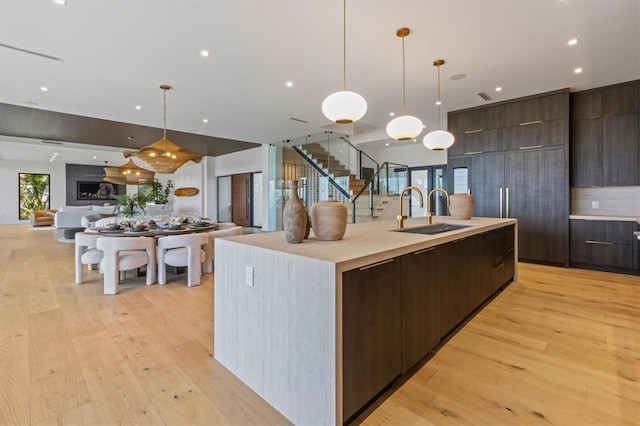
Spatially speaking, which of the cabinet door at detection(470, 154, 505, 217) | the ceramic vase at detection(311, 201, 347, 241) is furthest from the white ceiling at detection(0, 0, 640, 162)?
the ceramic vase at detection(311, 201, 347, 241)

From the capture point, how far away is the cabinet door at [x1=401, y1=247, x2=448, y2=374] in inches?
72.4

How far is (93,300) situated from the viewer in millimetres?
3510

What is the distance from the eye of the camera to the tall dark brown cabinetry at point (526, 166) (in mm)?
5023

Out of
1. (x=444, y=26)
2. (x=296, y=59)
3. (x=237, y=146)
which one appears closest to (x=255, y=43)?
A: (x=296, y=59)

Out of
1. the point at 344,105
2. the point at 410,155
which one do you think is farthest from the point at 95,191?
the point at 344,105

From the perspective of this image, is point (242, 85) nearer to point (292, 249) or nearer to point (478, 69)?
point (478, 69)

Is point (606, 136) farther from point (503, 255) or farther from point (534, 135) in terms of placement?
point (503, 255)

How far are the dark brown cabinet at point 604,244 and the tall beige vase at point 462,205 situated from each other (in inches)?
101

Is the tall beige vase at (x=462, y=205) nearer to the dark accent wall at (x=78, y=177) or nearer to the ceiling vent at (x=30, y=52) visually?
the ceiling vent at (x=30, y=52)

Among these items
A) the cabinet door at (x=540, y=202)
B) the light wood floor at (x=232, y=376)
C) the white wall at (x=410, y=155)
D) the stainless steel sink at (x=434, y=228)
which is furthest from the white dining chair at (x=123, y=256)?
the white wall at (x=410, y=155)

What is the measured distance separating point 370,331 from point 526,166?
5.29m

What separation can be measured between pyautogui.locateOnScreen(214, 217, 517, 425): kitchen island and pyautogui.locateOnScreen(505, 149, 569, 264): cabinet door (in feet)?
13.1

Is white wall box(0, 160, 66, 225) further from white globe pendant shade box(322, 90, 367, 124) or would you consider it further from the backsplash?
the backsplash

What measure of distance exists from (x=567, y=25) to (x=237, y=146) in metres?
9.50
